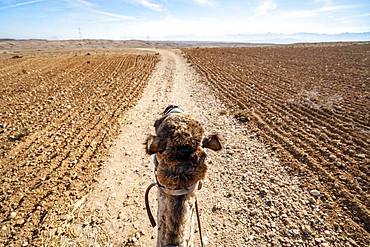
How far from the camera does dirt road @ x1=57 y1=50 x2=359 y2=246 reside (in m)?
4.30

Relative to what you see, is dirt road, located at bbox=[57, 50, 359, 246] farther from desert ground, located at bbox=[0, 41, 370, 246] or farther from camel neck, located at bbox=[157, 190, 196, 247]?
camel neck, located at bbox=[157, 190, 196, 247]

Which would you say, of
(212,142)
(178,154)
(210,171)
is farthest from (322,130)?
(178,154)

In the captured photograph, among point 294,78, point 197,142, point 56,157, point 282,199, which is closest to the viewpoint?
point 197,142

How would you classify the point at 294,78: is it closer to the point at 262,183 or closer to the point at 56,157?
the point at 262,183

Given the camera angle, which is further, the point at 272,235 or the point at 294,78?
the point at 294,78

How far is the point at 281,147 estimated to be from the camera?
732 cm

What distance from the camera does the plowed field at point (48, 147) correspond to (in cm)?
474

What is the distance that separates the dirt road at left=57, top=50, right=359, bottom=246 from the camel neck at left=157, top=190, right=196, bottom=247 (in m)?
2.92

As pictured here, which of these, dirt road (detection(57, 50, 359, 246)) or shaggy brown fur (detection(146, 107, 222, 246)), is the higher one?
shaggy brown fur (detection(146, 107, 222, 246))

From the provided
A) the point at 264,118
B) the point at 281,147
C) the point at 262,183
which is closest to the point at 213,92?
the point at 264,118

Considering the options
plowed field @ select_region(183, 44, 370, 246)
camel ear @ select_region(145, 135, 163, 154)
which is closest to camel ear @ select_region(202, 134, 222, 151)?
camel ear @ select_region(145, 135, 163, 154)

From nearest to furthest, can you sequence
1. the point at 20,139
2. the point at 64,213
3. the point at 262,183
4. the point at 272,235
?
the point at 272,235
the point at 64,213
the point at 262,183
the point at 20,139

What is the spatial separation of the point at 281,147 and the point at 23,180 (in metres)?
6.79

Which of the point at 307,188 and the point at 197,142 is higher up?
the point at 197,142
